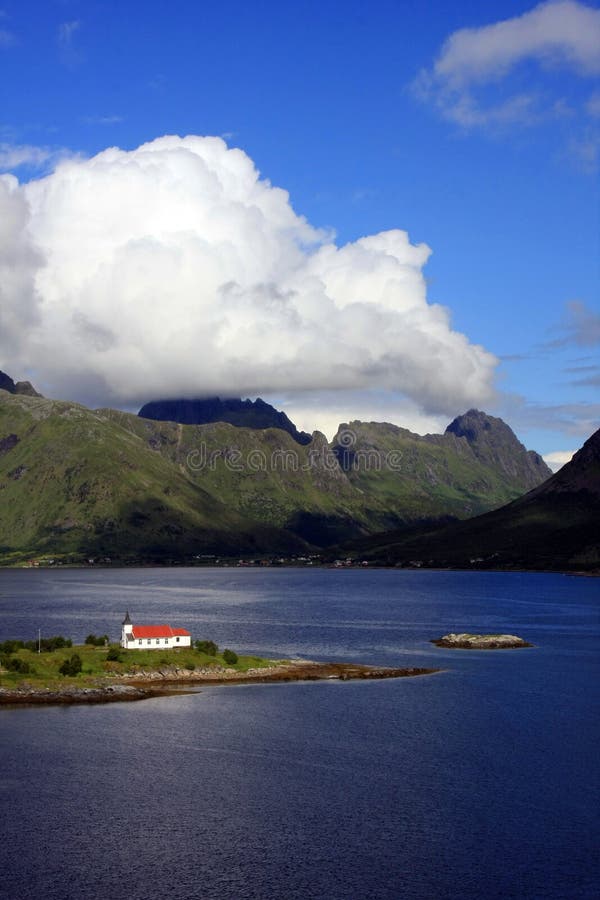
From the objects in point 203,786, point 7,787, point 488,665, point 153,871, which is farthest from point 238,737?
point 488,665

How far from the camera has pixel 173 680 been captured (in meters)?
141

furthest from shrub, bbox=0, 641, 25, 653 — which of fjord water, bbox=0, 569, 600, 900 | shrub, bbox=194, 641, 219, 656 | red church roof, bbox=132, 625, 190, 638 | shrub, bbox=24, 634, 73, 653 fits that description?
shrub, bbox=194, 641, 219, 656

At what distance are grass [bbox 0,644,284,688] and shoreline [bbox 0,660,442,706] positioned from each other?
4.64 ft

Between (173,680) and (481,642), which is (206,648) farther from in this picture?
(481,642)

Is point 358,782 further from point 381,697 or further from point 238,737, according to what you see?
point 381,697

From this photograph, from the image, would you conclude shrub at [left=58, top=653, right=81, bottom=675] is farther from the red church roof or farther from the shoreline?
the red church roof

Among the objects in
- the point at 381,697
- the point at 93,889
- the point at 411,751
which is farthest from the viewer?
the point at 381,697

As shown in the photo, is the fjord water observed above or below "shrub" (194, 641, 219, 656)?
below

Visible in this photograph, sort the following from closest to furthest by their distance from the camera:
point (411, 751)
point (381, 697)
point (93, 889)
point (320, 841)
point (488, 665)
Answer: point (93, 889), point (320, 841), point (411, 751), point (381, 697), point (488, 665)

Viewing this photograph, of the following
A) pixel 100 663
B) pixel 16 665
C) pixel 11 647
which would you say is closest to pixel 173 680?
pixel 100 663

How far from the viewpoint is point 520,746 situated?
10412 cm

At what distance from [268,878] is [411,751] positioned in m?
37.2

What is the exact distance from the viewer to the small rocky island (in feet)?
627

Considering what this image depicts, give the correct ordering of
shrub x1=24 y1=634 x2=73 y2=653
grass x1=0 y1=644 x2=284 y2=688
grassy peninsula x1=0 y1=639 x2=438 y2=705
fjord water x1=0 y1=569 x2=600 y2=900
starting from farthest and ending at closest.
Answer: shrub x1=24 y1=634 x2=73 y2=653 < grass x1=0 y1=644 x2=284 y2=688 < grassy peninsula x1=0 y1=639 x2=438 y2=705 < fjord water x1=0 y1=569 x2=600 y2=900
